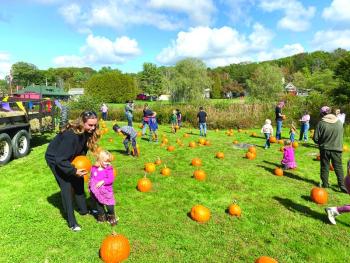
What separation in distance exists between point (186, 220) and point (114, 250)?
6.44ft

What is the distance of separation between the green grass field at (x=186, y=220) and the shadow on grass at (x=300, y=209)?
0.07 feet

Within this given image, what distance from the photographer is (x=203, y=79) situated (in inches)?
3029

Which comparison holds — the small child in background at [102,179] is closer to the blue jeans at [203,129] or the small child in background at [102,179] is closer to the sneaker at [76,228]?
the sneaker at [76,228]

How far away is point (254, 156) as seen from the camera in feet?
40.1

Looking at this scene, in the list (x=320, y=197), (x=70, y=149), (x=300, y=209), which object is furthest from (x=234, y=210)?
(x=70, y=149)

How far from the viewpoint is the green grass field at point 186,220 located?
507 centimetres

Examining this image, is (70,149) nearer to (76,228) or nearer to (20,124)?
(76,228)

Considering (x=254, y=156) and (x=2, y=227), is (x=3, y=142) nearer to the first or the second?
(x=2, y=227)

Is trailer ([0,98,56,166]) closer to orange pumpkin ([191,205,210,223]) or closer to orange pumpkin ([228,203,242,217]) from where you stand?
orange pumpkin ([191,205,210,223])

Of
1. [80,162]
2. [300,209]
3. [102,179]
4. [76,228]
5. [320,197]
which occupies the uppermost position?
[80,162]

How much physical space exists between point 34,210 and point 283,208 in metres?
5.46

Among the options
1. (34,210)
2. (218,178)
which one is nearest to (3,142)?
(34,210)

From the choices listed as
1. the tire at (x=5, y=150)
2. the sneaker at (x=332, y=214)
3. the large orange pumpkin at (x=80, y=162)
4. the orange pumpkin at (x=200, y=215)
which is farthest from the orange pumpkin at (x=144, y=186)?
the tire at (x=5, y=150)

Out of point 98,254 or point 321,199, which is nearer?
point 98,254
